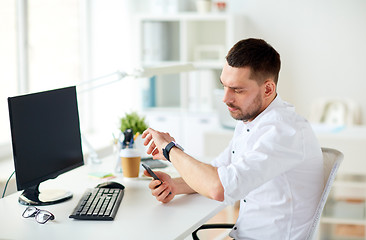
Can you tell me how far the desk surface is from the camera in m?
Answer: 1.84

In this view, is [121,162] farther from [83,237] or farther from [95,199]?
[83,237]

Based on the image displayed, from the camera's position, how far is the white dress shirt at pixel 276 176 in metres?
1.81

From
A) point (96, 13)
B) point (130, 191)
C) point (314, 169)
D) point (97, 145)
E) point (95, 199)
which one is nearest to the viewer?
point (314, 169)

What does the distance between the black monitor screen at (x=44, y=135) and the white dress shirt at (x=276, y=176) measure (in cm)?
71

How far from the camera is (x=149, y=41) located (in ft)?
16.9

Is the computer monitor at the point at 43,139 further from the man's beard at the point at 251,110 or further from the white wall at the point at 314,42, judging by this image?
the white wall at the point at 314,42

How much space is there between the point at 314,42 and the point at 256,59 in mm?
3416

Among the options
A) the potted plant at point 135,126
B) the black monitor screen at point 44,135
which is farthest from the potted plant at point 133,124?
the black monitor screen at point 44,135

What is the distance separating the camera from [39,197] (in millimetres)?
2215

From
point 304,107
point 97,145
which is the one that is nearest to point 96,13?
point 97,145

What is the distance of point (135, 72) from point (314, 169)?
50.0 inches

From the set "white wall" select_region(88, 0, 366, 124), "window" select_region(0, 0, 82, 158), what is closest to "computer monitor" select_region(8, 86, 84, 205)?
"window" select_region(0, 0, 82, 158)

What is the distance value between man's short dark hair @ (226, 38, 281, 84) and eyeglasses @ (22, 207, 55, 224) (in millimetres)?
817

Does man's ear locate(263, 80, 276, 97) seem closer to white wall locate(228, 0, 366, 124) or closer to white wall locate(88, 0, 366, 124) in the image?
white wall locate(88, 0, 366, 124)
